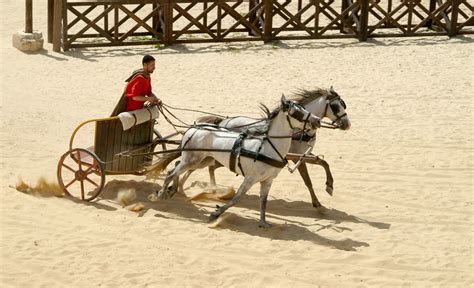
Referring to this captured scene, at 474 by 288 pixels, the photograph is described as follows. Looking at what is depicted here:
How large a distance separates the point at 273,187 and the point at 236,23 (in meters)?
9.60

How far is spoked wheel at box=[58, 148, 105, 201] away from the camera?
13.1m

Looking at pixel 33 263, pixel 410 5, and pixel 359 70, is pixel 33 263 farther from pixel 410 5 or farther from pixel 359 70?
pixel 410 5

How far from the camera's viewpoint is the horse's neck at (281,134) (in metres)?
12.1

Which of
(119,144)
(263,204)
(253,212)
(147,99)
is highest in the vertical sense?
(147,99)

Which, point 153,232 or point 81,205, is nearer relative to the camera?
point 153,232

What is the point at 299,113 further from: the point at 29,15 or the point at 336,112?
the point at 29,15

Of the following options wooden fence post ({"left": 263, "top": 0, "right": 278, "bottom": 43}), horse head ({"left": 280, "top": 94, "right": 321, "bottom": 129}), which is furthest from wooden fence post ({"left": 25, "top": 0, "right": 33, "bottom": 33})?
horse head ({"left": 280, "top": 94, "right": 321, "bottom": 129})

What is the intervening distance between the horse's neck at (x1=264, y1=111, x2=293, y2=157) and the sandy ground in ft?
3.37

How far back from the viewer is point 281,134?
478 inches

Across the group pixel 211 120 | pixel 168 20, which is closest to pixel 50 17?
pixel 168 20

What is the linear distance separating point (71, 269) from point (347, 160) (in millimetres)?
5870

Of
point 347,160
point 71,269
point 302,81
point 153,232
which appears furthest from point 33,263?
point 302,81

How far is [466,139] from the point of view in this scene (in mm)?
16469

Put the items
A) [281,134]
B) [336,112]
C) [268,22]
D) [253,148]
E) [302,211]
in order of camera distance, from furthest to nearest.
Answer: [268,22] < [302,211] < [336,112] < [253,148] < [281,134]
